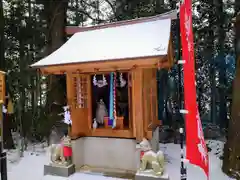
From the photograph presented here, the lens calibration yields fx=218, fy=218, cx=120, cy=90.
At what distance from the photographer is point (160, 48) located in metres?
4.46

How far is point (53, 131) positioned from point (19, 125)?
1.29 meters

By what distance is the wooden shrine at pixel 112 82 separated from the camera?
16.1ft

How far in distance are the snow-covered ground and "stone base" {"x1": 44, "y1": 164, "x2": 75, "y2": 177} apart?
0.12 m

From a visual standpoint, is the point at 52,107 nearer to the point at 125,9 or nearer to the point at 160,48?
the point at 125,9

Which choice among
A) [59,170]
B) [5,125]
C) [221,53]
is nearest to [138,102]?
[59,170]

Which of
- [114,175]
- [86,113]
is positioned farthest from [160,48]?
[114,175]

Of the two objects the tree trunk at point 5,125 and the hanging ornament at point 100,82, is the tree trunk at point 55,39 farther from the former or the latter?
the hanging ornament at point 100,82

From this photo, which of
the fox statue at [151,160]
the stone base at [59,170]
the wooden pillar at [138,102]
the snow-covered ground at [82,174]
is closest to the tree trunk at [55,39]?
the snow-covered ground at [82,174]

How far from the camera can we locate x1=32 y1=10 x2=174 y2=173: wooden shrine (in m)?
4.92

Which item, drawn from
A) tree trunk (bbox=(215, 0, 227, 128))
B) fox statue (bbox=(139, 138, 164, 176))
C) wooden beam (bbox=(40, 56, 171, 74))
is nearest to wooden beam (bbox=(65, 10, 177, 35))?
wooden beam (bbox=(40, 56, 171, 74))

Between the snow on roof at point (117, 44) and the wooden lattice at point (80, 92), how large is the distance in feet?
2.27

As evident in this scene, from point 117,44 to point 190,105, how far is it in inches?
A: 112

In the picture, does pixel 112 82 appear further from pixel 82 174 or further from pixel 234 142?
pixel 234 142

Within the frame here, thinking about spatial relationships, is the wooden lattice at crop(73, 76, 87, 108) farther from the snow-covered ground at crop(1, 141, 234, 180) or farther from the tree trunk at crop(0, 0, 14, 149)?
the tree trunk at crop(0, 0, 14, 149)
